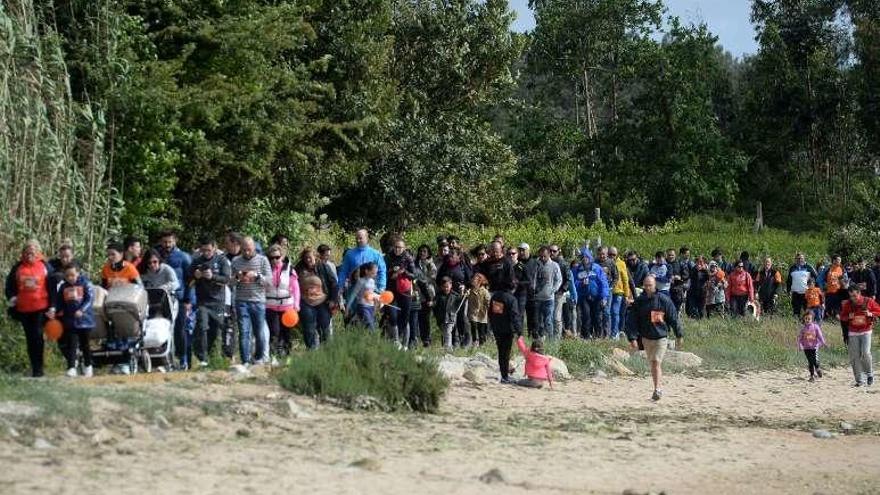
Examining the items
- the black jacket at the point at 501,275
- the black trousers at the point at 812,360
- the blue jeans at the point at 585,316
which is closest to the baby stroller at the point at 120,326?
the black jacket at the point at 501,275

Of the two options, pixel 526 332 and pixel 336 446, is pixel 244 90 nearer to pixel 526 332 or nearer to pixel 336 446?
pixel 526 332

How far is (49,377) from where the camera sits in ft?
50.2

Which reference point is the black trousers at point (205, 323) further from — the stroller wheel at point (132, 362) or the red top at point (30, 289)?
the red top at point (30, 289)

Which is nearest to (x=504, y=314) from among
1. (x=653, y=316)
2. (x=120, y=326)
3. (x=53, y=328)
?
(x=653, y=316)

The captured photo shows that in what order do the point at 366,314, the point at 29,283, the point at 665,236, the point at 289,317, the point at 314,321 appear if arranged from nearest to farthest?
the point at 29,283 < the point at 289,317 < the point at 314,321 < the point at 366,314 < the point at 665,236

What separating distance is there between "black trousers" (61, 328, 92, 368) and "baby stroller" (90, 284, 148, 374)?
0.24 meters

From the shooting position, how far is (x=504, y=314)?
19422 mm

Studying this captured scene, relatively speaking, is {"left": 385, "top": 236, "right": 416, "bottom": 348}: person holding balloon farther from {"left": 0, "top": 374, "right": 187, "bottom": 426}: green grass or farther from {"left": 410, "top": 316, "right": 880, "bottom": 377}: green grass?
{"left": 0, "top": 374, "right": 187, "bottom": 426}: green grass

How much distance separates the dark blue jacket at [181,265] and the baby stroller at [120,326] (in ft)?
3.62

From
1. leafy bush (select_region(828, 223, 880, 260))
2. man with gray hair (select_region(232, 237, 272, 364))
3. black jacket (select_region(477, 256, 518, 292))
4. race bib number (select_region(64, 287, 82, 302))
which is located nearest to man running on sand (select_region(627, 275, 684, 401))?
black jacket (select_region(477, 256, 518, 292))

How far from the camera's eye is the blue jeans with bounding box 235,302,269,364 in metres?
17.5

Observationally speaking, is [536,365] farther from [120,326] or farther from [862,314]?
[862,314]

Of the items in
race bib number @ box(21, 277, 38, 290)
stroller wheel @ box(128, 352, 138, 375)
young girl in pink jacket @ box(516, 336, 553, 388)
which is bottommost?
young girl in pink jacket @ box(516, 336, 553, 388)

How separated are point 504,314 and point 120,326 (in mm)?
5819
